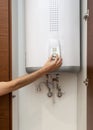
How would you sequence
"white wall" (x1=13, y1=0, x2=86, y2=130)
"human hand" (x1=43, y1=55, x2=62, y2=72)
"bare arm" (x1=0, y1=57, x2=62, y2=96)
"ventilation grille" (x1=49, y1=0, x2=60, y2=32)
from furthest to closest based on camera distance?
"white wall" (x1=13, y1=0, x2=86, y2=130), "ventilation grille" (x1=49, y1=0, x2=60, y2=32), "human hand" (x1=43, y1=55, x2=62, y2=72), "bare arm" (x1=0, y1=57, x2=62, y2=96)

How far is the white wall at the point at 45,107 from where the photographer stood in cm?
203

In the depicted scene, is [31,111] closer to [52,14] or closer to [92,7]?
[52,14]

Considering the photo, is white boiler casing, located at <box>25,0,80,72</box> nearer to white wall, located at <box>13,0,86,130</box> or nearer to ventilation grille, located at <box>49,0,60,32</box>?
ventilation grille, located at <box>49,0,60,32</box>

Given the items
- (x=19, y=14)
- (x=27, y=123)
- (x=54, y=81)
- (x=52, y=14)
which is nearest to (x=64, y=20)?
(x=52, y=14)

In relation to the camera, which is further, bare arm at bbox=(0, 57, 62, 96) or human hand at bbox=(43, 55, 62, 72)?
human hand at bbox=(43, 55, 62, 72)

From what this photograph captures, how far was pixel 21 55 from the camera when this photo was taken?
6.61 ft

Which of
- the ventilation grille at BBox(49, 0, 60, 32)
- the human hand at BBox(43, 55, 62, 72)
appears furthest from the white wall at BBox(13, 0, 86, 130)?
the human hand at BBox(43, 55, 62, 72)

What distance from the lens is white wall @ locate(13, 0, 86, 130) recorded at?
6.67ft

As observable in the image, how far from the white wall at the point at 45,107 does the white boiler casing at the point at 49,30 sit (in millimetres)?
227

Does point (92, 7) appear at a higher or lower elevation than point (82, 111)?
higher

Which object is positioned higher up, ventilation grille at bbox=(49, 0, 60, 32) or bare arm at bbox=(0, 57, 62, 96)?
ventilation grille at bbox=(49, 0, 60, 32)

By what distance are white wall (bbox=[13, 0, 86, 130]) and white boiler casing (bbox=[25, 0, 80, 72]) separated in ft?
0.74

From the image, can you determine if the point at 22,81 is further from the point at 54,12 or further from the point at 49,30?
the point at 54,12

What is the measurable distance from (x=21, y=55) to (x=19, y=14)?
15.2 inches
